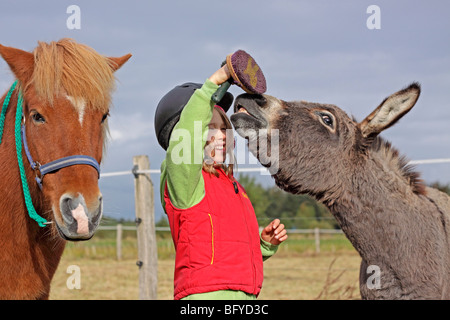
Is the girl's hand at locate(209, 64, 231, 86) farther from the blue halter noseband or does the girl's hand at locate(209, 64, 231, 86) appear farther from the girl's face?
the blue halter noseband

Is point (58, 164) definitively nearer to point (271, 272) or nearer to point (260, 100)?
point (260, 100)

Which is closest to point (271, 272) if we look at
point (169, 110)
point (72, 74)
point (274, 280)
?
point (274, 280)

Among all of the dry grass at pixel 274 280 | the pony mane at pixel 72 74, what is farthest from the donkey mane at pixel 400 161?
the dry grass at pixel 274 280

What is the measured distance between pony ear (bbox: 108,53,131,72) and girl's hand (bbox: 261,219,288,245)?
52.2 inches

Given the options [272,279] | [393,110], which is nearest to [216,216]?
[393,110]

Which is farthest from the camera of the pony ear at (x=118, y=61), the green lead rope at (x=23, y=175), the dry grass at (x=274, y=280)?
the dry grass at (x=274, y=280)

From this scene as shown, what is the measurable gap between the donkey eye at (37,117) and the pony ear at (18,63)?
25cm

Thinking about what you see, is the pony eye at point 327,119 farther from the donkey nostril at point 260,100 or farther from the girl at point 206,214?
the girl at point 206,214

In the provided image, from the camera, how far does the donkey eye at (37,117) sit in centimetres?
237

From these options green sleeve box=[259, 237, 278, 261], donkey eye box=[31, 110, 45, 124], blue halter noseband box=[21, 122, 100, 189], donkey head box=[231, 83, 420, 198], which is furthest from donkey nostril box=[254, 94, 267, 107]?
donkey eye box=[31, 110, 45, 124]

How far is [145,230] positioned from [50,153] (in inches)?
162

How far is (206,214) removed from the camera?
2205 millimetres

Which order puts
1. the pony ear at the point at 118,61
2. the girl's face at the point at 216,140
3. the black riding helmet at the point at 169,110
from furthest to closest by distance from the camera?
the pony ear at the point at 118,61 → the black riding helmet at the point at 169,110 → the girl's face at the point at 216,140

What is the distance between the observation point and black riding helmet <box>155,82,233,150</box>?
2.44 m
